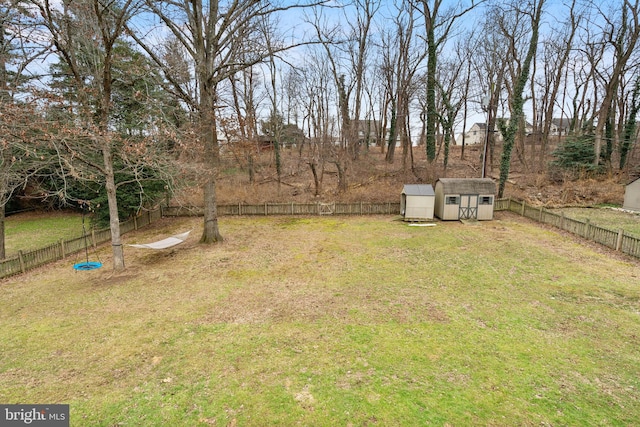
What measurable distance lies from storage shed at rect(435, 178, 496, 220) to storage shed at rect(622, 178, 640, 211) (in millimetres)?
8177

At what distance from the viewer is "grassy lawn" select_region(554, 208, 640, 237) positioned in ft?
46.8

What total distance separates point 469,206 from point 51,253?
63.5 feet

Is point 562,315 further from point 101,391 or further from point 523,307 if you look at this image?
point 101,391

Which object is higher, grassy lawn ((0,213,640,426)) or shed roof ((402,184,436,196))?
shed roof ((402,184,436,196))

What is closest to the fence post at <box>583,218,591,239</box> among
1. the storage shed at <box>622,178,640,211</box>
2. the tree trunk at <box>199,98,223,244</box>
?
the storage shed at <box>622,178,640,211</box>

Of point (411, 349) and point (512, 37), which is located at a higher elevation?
point (512, 37)

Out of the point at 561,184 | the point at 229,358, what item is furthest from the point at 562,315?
the point at 561,184

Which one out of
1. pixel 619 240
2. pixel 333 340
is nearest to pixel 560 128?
pixel 619 240

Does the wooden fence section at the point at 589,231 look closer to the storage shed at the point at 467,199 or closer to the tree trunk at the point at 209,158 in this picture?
the storage shed at the point at 467,199

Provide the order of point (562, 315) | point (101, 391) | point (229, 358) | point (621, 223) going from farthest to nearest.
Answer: point (621, 223)
point (562, 315)
point (229, 358)
point (101, 391)

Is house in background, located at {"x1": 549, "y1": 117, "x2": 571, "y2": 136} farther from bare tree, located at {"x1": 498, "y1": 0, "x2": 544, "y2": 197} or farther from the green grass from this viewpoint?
the green grass

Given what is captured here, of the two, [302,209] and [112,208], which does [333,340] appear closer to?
[112,208]

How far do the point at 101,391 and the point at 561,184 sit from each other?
1161 inches

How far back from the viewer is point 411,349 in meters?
5.89
